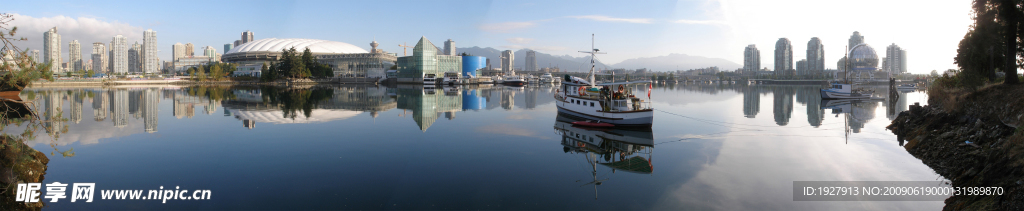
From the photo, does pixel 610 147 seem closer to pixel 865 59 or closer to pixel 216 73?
pixel 216 73

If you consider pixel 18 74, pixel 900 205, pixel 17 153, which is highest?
pixel 18 74

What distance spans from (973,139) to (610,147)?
1038 cm

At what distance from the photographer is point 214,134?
19.5 m

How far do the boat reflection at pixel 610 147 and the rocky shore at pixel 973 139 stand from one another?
257 inches

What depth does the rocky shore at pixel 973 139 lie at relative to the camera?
8.63 metres

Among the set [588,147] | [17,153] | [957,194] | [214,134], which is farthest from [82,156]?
[957,194]

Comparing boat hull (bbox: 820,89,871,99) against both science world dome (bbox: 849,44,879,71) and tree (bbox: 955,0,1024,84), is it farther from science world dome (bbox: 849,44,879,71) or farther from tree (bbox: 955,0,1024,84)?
science world dome (bbox: 849,44,879,71)

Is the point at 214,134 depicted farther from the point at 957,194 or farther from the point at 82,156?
the point at 957,194

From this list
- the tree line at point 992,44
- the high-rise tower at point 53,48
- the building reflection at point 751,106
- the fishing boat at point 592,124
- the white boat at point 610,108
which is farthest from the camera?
the building reflection at point 751,106

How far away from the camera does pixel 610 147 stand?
16969 mm

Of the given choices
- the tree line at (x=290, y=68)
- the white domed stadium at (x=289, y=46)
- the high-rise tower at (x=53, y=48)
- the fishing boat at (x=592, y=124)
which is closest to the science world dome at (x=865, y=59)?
the fishing boat at (x=592, y=124)

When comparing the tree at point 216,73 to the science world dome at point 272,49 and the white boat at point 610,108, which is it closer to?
the science world dome at point 272,49

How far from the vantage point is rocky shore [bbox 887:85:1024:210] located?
8627 millimetres

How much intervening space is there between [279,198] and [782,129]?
22069 mm
